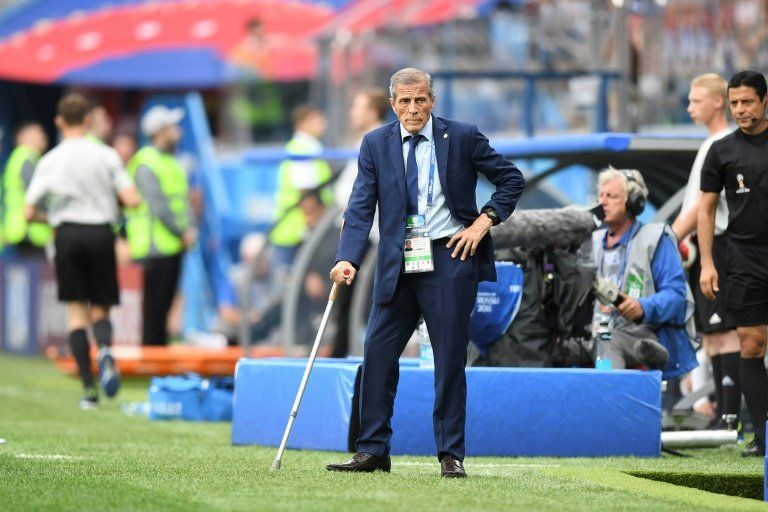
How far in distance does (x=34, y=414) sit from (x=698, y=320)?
4.56 m

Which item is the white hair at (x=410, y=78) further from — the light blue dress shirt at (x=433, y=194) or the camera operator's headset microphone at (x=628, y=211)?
the camera operator's headset microphone at (x=628, y=211)

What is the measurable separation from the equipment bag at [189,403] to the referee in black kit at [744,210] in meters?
4.33

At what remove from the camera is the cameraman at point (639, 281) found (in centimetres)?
1050

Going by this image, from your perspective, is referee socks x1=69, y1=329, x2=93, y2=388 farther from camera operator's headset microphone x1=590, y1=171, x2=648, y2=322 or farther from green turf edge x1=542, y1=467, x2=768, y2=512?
green turf edge x1=542, y1=467, x2=768, y2=512

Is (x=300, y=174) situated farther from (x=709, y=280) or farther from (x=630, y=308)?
(x=709, y=280)

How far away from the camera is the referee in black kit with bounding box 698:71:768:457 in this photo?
Answer: 960cm

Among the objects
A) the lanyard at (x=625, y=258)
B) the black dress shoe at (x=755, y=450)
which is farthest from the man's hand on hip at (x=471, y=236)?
the lanyard at (x=625, y=258)

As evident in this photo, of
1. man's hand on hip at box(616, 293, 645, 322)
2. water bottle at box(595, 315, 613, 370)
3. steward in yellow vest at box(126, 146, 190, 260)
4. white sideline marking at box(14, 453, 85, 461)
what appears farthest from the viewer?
steward in yellow vest at box(126, 146, 190, 260)

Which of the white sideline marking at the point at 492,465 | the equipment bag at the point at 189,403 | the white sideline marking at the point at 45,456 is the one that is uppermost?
the white sideline marking at the point at 45,456

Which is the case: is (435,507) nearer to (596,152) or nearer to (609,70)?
(596,152)

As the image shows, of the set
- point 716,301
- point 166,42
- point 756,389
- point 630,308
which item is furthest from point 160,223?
point 166,42

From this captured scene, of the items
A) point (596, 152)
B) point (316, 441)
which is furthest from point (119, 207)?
point (316, 441)

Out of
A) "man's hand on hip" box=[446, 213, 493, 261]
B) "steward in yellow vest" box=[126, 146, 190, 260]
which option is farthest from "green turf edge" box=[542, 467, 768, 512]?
"steward in yellow vest" box=[126, 146, 190, 260]

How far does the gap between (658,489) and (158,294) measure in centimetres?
1040
